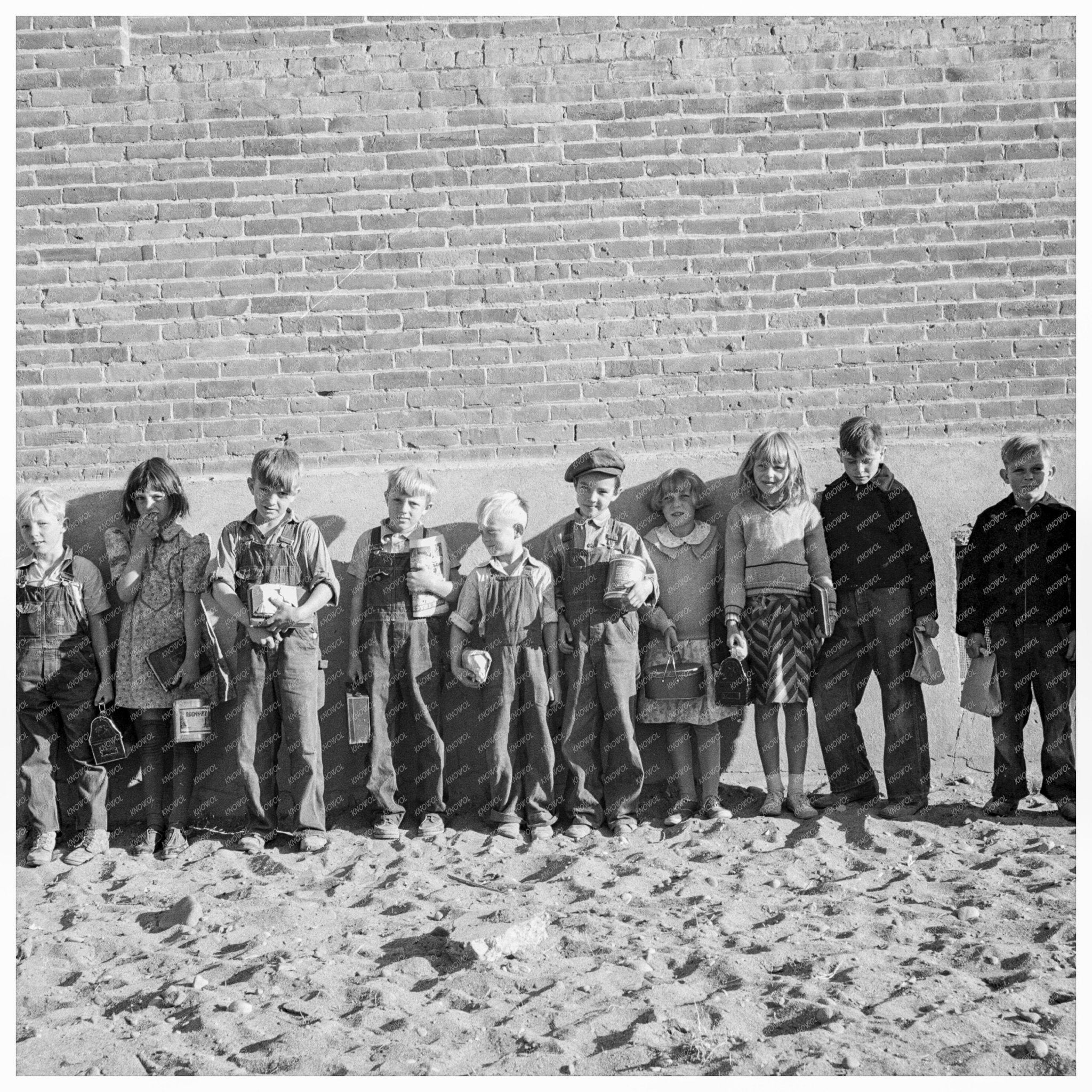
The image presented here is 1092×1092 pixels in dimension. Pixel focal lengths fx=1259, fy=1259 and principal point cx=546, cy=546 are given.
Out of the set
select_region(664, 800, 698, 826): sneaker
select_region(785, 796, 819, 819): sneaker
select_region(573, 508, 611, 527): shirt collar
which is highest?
select_region(573, 508, 611, 527): shirt collar

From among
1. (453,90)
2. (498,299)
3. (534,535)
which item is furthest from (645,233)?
(534,535)

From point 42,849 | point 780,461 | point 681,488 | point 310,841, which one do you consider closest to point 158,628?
point 42,849

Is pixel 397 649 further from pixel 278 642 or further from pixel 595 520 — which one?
pixel 595 520

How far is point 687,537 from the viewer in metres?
6.19

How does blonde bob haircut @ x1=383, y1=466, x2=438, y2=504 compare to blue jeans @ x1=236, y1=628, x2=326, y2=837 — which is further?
blonde bob haircut @ x1=383, y1=466, x2=438, y2=504

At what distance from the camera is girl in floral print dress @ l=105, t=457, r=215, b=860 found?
604 centimetres

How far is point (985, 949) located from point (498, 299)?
12.6 feet

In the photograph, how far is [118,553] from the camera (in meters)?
6.35

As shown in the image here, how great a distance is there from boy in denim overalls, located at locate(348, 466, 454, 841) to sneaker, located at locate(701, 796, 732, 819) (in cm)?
124

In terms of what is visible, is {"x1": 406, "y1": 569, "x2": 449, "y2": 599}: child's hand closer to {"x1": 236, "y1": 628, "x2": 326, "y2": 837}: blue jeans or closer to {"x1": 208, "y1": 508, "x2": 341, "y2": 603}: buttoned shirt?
{"x1": 208, "y1": 508, "x2": 341, "y2": 603}: buttoned shirt

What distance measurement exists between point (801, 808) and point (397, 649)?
6.64 ft

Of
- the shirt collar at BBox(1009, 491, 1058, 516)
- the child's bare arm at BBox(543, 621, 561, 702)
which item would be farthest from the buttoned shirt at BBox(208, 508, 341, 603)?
the shirt collar at BBox(1009, 491, 1058, 516)

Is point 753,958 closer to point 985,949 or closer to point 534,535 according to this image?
point 985,949

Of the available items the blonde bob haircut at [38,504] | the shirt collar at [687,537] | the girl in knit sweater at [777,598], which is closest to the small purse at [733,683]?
the girl in knit sweater at [777,598]
